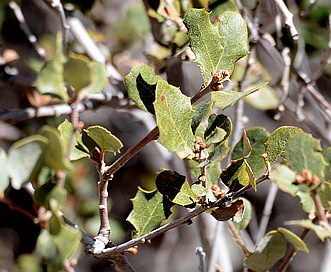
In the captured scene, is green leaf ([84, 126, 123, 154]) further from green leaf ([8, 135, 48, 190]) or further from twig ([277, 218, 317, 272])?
twig ([277, 218, 317, 272])

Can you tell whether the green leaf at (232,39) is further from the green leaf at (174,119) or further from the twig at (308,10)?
the twig at (308,10)

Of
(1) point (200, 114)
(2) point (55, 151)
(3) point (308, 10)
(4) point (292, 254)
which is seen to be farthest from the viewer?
(3) point (308, 10)

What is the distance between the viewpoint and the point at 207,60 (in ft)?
2.04

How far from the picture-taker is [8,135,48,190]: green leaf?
1.65 feet

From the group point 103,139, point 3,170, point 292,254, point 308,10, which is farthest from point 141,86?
point 308,10

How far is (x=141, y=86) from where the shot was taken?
0.64m

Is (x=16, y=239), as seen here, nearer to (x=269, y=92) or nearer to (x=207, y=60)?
(x=269, y=92)

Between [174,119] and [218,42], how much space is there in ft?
0.35

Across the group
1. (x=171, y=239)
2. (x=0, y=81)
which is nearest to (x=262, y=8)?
(x=0, y=81)

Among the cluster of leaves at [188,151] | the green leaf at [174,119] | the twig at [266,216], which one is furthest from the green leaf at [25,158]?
the twig at [266,216]

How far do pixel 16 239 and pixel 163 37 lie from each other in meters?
1.07

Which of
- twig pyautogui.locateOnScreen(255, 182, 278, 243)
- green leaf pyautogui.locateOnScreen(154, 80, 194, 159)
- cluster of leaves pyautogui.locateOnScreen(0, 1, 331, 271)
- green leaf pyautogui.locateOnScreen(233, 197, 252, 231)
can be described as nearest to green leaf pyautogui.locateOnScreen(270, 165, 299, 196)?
cluster of leaves pyautogui.locateOnScreen(0, 1, 331, 271)

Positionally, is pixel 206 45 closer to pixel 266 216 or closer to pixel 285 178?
pixel 285 178

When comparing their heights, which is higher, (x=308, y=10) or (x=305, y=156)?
(x=305, y=156)
